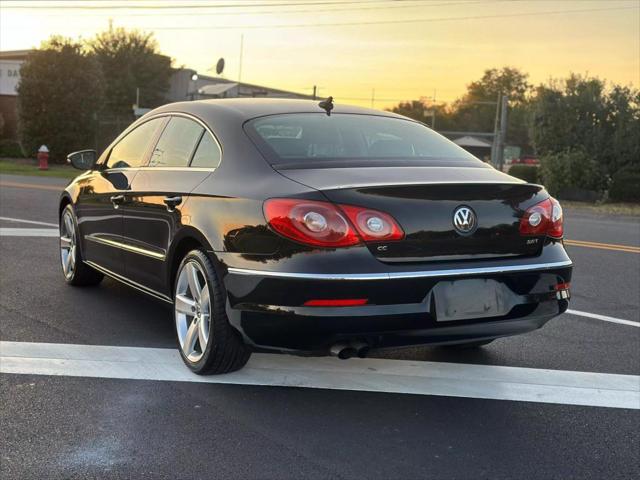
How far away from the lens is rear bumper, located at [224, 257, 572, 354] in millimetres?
3312

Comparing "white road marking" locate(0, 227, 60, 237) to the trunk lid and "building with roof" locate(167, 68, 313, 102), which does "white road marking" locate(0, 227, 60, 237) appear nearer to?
the trunk lid

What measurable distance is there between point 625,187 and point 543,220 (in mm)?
20008

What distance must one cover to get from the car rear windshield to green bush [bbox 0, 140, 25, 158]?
28.9m

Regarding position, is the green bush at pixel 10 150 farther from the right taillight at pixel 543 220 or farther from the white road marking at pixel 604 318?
the right taillight at pixel 543 220

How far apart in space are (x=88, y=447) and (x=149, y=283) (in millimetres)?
1700

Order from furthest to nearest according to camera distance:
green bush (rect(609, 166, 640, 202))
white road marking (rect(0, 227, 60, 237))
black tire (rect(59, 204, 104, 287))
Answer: green bush (rect(609, 166, 640, 202)) < white road marking (rect(0, 227, 60, 237)) < black tire (rect(59, 204, 104, 287))

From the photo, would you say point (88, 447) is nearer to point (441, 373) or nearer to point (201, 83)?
point (441, 373)

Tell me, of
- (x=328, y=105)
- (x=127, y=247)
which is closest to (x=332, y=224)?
(x=328, y=105)

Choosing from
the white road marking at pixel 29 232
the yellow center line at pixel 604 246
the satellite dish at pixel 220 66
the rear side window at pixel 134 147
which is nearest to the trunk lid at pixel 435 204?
the rear side window at pixel 134 147

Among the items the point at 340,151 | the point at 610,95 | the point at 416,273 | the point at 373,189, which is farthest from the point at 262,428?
the point at 610,95

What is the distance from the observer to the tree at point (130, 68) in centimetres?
5400

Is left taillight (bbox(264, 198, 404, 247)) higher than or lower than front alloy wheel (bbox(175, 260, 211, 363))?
higher

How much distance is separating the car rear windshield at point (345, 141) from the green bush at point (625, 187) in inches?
758

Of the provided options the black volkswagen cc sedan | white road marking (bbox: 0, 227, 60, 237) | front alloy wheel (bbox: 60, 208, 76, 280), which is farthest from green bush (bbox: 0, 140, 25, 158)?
the black volkswagen cc sedan
